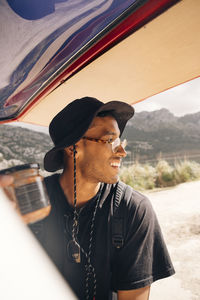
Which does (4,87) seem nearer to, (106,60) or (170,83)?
(106,60)

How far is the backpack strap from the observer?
61.6 inches

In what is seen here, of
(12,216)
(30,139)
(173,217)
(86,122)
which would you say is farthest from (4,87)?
(30,139)

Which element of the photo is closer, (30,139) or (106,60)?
(106,60)

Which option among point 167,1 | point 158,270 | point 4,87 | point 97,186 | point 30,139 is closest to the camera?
point 167,1

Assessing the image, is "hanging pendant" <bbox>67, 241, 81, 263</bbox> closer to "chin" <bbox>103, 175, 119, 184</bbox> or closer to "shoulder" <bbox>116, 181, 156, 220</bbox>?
"shoulder" <bbox>116, 181, 156, 220</bbox>

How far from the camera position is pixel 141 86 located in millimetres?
2617

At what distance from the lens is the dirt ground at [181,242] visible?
2.62m

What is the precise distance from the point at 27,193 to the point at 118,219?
2.64 feet

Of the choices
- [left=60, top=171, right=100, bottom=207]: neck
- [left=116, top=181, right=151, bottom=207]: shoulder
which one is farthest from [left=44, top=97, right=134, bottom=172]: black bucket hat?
[left=116, top=181, right=151, bottom=207]: shoulder

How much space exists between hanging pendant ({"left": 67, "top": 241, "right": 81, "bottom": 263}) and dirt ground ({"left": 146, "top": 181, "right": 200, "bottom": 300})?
1.55 meters

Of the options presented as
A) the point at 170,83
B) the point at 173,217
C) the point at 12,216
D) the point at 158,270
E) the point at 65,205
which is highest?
the point at 170,83

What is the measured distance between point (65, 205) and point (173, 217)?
3830mm

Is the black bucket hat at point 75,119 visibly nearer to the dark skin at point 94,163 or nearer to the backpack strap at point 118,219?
the dark skin at point 94,163

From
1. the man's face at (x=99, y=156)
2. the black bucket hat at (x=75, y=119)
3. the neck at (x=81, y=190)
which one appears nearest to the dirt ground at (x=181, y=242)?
the neck at (x=81, y=190)
